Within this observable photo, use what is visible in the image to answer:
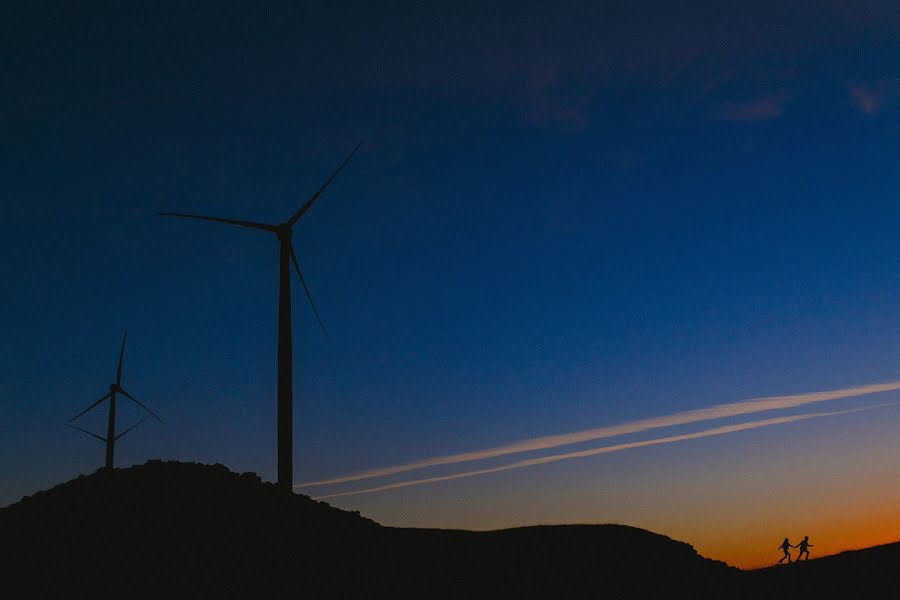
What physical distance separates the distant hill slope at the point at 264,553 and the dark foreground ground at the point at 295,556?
7cm

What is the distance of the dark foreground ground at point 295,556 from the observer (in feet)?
86.3

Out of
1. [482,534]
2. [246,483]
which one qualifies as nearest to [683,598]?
[482,534]

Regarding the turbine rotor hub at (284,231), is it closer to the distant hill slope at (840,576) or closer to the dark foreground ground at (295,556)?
the dark foreground ground at (295,556)

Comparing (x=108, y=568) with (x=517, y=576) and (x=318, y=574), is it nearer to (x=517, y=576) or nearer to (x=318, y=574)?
(x=318, y=574)

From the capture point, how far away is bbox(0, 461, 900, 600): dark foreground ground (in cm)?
2631

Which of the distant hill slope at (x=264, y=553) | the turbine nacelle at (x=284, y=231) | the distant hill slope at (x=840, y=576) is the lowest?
the distant hill slope at (x=840, y=576)

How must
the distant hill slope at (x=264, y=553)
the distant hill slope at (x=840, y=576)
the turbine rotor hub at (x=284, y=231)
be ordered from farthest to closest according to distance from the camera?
the turbine rotor hub at (x=284, y=231) → the distant hill slope at (x=840, y=576) → the distant hill slope at (x=264, y=553)

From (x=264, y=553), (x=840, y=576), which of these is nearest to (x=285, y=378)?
(x=264, y=553)

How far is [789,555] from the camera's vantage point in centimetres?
4088

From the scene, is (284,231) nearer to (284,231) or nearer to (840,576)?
(284,231)

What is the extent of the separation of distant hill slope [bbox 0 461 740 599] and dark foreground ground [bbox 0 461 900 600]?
7 cm

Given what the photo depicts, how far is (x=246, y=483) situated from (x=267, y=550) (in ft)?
22.8

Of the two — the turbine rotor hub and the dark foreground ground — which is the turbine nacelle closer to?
the turbine rotor hub

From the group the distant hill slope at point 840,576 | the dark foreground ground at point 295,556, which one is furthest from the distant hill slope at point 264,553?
the distant hill slope at point 840,576
